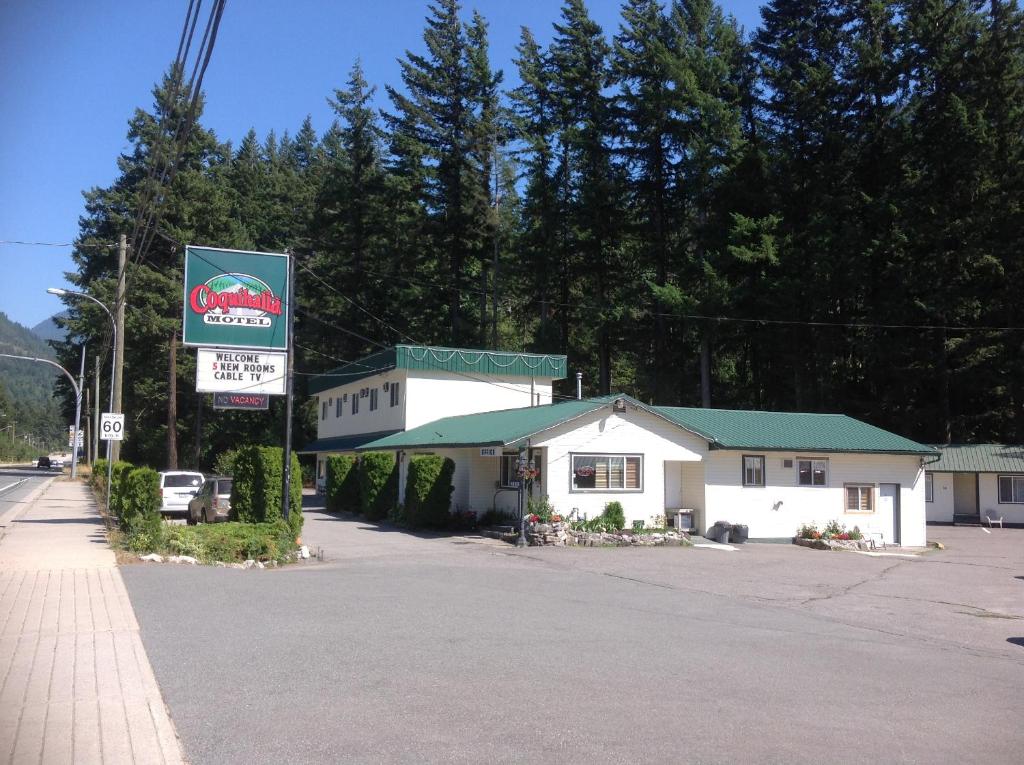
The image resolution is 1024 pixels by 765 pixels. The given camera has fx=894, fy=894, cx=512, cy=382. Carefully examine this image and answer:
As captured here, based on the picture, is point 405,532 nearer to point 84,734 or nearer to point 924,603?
point 924,603

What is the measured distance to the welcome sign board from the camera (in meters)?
21.1

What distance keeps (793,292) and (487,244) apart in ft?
67.5

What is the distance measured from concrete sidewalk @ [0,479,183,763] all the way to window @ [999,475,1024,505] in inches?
1451

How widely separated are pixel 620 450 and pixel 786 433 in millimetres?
7050

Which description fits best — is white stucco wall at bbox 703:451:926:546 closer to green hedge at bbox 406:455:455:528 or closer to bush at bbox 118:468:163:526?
green hedge at bbox 406:455:455:528

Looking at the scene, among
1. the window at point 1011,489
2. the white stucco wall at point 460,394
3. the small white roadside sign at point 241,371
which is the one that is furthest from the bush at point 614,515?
the window at point 1011,489

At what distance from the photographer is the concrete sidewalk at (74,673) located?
20.5 feet

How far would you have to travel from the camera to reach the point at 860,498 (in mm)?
30047

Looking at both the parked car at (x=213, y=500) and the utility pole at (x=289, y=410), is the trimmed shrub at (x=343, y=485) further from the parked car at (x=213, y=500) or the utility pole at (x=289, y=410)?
the utility pole at (x=289, y=410)

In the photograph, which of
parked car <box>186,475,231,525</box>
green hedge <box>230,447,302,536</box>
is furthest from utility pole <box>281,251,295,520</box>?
parked car <box>186,475,231,525</box>

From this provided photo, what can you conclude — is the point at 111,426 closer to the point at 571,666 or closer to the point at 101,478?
the point at 101,478

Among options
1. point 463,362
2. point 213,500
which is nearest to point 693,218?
point 463,362

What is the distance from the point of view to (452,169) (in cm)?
5659

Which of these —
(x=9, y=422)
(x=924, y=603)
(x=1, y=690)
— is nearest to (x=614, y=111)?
(x=924, y=603)
